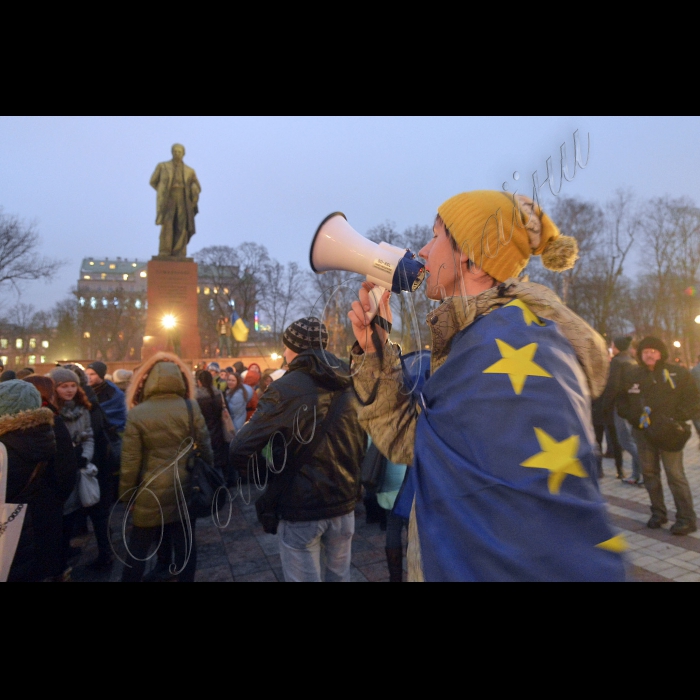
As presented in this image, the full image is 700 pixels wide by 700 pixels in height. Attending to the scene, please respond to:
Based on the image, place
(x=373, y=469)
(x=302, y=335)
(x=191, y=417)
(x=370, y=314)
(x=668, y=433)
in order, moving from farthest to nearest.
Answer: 1. (x=668, y=433)
2. (x=373, y=469)
3. (x=191, y=417)
4. (x=302, y=335)
5. (x=370, y=314)

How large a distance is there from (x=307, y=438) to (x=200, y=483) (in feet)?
4.22

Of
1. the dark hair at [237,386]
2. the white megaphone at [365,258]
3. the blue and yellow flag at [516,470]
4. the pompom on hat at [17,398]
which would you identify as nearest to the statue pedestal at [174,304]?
the dark hair at [237,386]

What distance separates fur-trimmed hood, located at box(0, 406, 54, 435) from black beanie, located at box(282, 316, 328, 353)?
1690 mm

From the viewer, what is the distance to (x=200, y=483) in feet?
11.3

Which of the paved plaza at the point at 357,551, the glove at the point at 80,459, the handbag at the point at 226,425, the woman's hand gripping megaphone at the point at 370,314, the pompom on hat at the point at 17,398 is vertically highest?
the woman's hand gripping megaphone at the point at 370,314

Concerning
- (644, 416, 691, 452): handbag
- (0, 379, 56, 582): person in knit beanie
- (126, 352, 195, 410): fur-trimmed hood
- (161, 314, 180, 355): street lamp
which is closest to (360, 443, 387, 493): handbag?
(126, 352, 195, 410): fur-trimmed hood

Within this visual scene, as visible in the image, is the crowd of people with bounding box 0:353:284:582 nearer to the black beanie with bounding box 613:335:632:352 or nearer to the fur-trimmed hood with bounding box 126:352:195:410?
the fur-trimmed hood with bounding box 126:352:195:410

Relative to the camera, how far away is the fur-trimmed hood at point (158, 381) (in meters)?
3.16

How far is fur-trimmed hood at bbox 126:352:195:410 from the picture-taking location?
3.16 m

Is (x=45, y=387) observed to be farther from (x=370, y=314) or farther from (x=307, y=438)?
(x=370, y=314)

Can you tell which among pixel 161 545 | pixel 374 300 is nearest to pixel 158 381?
pixel 161 545

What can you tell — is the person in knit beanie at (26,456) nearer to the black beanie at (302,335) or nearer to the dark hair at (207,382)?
the black beanie at (302,335)

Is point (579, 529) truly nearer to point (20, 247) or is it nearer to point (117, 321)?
point (20, 247)

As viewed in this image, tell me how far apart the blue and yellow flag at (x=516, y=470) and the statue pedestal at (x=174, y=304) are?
50.0 ft
